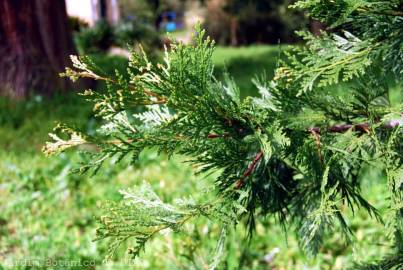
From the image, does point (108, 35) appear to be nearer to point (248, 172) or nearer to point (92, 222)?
point (92, 222)

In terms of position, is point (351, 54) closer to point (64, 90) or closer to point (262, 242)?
point (262, 242)

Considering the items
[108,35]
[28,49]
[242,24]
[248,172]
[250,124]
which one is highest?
[250,124]

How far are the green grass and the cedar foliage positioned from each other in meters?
1.04

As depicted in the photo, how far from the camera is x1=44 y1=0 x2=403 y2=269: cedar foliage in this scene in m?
1.34

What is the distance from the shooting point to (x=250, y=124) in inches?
57.0

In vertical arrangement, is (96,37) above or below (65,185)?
below

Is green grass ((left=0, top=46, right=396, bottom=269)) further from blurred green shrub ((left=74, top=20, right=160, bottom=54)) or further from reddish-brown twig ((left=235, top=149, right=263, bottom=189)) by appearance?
blurred green shrub ((left=74, top=20, right=160, bottom=54))

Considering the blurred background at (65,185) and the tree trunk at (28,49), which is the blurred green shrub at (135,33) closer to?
the blurred background at (65,185)

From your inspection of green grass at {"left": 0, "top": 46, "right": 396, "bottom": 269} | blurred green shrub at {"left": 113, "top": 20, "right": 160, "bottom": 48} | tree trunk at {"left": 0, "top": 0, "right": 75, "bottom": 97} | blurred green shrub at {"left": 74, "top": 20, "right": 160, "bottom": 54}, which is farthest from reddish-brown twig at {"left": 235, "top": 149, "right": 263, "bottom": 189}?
blurred green shrub at {"left": 74, "top": 20, "right": 160, "bottom": 54}

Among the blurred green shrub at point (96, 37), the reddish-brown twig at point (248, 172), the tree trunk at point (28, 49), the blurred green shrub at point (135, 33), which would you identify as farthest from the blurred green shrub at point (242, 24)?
the reddish-brown twig at point (248, 172)

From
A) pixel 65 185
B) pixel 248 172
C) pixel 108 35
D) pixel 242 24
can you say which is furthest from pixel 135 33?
pixel 248 172

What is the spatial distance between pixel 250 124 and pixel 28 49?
7.59 m

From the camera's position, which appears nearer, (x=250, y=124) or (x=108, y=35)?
(x=250, y=124)

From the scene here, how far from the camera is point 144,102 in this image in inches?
53.5
